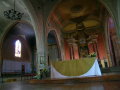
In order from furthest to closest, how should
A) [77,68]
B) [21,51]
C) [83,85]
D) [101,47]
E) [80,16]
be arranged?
[21,51], [101,47], [80,16], [77,68], [83,85]

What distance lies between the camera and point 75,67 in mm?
6387

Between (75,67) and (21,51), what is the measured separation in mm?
14104

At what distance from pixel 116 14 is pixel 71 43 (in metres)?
9.62

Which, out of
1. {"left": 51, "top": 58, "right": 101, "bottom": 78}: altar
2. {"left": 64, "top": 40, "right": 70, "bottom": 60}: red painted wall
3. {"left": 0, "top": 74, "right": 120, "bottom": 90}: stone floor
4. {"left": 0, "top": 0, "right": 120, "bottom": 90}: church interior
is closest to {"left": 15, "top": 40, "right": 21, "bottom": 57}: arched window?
{"left": 0, "top": 0, "right": 120, "bottom": 90}: church interior

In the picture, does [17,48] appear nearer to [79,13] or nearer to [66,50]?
[66,50]

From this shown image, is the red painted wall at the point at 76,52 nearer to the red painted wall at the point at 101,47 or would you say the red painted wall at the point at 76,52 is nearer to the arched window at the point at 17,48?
the red painted wall at the point at 101,47

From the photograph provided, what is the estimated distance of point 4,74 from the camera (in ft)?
48.9

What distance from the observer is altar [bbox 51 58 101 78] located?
6121 millimetres

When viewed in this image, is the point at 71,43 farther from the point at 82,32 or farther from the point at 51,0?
the point at 51,0

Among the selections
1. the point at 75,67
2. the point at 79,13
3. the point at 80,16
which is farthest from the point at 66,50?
the point at 75,67

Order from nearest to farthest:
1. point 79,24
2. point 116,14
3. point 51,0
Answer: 1. point 116,14
2. point 51,0
3. point 79,24

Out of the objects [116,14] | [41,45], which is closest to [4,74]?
[41,45]

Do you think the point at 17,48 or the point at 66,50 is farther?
the point at 66,50

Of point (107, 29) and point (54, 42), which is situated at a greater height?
point (107, 29)
